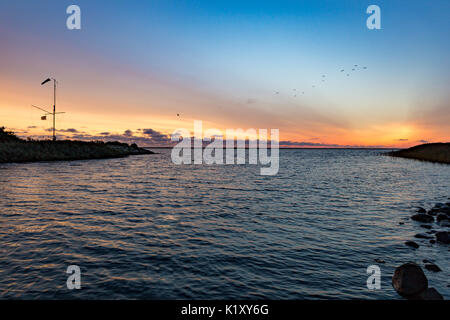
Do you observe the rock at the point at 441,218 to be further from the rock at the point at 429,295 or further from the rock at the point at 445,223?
the rock at the point at 429,295

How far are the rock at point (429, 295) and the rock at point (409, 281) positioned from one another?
0.48 feet

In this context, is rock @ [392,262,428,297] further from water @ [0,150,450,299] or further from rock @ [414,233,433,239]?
rock @ [414,233,433,239]

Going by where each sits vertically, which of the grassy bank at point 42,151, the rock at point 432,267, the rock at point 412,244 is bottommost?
the rock at point 432,267

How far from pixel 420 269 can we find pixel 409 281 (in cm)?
59

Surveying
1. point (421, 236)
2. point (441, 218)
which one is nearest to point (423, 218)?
point (441, 218)


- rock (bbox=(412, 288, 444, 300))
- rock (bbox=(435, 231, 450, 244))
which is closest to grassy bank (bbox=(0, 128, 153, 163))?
rock (bbox=(412, 288, 444, 300))

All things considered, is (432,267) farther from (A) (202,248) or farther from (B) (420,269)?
(A) (202,248)

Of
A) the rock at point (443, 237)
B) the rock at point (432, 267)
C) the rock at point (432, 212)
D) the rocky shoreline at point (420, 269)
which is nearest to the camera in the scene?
the rocky shoreline at point (420, 269)

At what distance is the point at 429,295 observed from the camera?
24.3 ft

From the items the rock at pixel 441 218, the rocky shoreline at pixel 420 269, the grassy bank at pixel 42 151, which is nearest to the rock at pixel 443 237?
the rocky shoreline at pixel 420 269

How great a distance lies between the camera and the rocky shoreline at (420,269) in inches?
302

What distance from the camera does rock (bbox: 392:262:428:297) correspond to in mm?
7852

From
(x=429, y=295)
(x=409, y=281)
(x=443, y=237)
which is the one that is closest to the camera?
Result: (x=429, y=295)

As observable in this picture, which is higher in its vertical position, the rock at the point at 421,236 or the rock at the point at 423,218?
the rock at the point at 423,218
